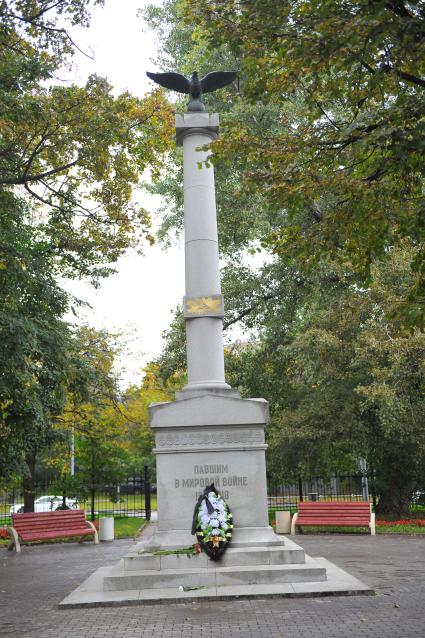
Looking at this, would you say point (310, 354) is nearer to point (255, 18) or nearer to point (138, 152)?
point (138, 152)

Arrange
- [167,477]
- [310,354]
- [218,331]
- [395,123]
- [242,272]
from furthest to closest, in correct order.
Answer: [242,272] < [310,354] < [218,331] < [167,477] < [395,123]

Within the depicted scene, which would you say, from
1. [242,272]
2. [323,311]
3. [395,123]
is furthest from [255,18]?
[242,272]

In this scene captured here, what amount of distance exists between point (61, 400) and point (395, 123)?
39.5 feet

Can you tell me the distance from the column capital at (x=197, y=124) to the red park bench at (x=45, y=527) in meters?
10.7

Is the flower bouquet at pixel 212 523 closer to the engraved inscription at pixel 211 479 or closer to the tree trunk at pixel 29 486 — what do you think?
the engraved inscription at pixel 211 479

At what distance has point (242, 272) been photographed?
23828 mm

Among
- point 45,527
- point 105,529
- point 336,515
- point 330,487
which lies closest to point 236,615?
point 336,515

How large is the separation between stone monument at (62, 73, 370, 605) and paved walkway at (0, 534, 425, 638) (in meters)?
0.40

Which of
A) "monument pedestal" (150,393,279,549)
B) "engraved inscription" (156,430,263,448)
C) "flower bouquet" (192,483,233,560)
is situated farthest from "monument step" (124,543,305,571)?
"engraved inscription" (156,430,263,448)

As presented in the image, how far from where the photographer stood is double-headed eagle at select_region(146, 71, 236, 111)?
13.3 meters

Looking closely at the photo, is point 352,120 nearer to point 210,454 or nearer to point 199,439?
point 199,439

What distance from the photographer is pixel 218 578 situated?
942 cm

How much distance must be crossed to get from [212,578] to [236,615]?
1659 mm

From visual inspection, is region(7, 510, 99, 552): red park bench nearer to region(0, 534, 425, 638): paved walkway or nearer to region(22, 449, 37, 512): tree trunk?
region(22, 449, 37, 512): tree trunk
